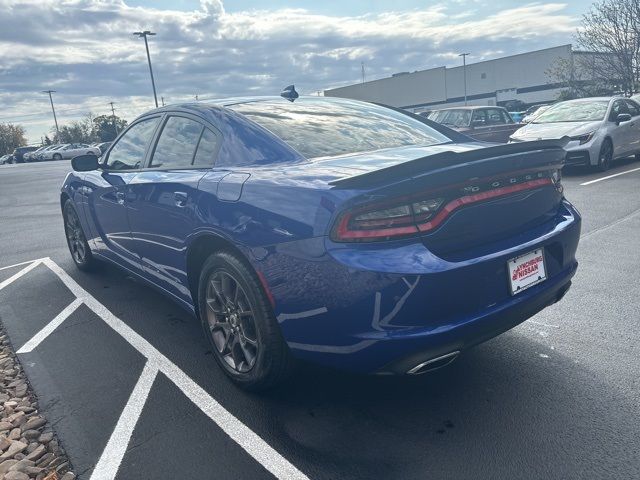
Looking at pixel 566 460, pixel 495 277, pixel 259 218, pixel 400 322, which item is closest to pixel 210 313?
pixel 259 218

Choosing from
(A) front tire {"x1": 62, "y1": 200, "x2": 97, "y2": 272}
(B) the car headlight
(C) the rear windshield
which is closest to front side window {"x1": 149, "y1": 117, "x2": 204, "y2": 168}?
(C) the rear windshield

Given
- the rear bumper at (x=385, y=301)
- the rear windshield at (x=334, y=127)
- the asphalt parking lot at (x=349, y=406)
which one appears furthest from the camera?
the rear windshield at (x=334, y=127)

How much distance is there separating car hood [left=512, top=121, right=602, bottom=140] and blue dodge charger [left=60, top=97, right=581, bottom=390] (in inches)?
322

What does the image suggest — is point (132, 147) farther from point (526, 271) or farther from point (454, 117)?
point (454, 117)

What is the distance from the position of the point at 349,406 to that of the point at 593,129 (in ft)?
33.1

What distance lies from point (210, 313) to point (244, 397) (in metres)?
0.52

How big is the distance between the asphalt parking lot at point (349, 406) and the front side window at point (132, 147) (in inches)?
47.5

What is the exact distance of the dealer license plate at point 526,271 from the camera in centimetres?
254

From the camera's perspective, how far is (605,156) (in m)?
10.9

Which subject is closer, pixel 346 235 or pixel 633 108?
pixel 346 235

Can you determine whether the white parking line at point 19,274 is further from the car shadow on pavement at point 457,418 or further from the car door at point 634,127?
the car door at point 634,127

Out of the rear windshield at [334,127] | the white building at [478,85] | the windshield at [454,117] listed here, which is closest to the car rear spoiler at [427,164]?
the rear windshield at [334,127]

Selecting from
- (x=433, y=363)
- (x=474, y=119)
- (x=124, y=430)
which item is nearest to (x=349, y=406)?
(x=433, y=363)

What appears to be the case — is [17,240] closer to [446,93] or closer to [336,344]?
[336,344]
